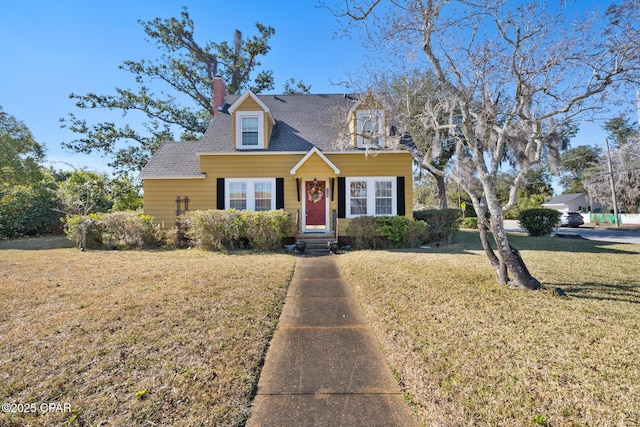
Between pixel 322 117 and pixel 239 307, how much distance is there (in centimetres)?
1151

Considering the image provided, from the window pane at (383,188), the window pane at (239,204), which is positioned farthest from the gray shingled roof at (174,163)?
the window pane at (383,188)

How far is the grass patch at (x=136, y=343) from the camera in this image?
227cm

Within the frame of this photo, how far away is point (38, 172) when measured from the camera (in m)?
20.0

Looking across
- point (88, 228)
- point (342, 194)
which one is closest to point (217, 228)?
point (88, 228)

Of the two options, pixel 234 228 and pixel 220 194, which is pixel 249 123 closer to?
pixel 220 194

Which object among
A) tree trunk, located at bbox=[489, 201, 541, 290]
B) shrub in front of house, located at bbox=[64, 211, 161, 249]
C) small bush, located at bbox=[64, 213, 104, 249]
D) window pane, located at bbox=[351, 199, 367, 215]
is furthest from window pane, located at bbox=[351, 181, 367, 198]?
small bush, located at bbox=[64, 213, 104, 249]

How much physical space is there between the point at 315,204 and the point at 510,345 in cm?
968

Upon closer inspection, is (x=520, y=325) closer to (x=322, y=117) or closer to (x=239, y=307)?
(x=239, y=307)

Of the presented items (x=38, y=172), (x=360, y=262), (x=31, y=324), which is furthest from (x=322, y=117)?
(x=38, y=172)

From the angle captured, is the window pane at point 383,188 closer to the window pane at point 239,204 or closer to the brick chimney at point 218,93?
the window pane at point 239,204

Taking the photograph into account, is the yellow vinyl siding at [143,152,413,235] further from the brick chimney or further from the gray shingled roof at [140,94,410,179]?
the brick chimney

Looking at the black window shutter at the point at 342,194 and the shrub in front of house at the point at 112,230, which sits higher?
the black window shutter at the point at 342,194

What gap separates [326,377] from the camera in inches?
108

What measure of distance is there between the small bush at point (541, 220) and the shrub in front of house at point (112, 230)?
65.3ft
